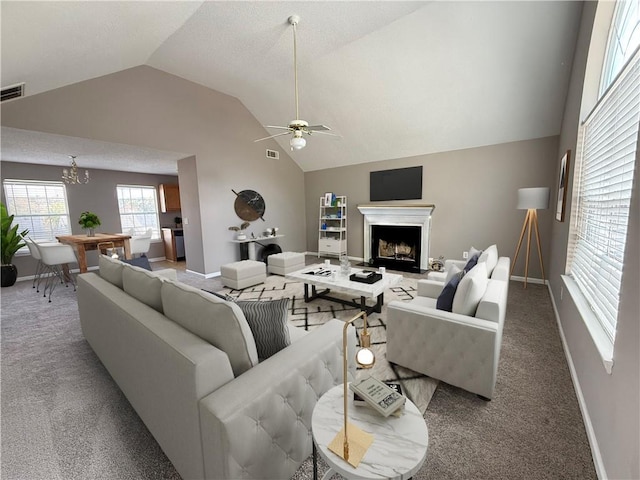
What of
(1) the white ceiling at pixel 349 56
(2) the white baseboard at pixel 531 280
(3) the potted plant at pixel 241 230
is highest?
(1) the white ceiling at pixel 349 56

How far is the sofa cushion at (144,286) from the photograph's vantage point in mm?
1665

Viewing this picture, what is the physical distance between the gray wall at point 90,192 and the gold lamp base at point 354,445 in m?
6.92

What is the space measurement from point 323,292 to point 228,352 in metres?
2.65

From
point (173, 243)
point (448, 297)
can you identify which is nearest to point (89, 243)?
point (173, 243)

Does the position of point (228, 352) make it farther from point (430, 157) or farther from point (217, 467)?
point (430, 157)

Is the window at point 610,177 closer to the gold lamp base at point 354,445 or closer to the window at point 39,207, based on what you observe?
the gold lamp base at point 354,445

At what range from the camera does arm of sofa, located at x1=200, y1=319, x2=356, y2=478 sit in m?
0.95

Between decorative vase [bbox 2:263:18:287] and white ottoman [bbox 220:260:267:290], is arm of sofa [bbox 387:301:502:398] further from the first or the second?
decorative vase [bbox 2:263:18:287]

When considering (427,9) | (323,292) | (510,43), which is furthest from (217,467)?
(510,43)

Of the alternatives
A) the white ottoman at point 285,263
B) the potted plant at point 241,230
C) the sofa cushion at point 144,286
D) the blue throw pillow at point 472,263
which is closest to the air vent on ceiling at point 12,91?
the sofa cushion at point 144,286

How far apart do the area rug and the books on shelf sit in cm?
85

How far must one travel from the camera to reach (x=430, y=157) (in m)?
5.13

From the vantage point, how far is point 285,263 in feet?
15.6

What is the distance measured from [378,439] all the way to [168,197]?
285 inches
